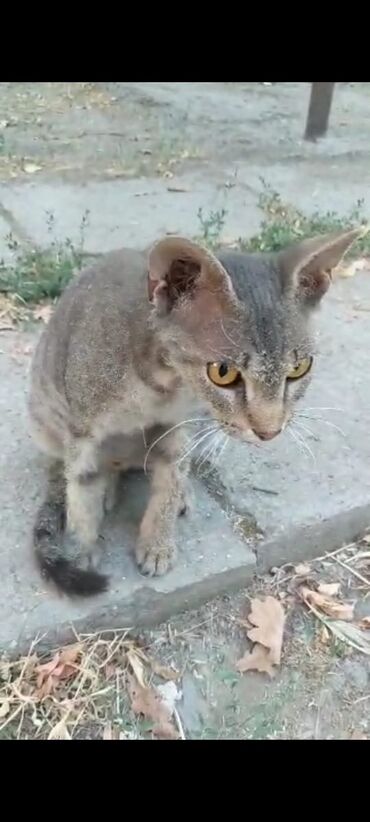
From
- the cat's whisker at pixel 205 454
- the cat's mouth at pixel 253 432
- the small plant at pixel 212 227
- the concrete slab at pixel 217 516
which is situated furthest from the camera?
the small plant at pixel 212 227

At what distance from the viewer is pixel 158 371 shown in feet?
6.67

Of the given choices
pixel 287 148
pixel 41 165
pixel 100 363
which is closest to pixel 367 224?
pixel 287 148

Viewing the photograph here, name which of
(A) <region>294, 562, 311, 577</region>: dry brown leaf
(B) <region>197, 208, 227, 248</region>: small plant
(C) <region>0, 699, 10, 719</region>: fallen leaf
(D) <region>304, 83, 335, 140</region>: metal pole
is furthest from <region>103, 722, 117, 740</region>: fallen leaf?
(D) <region>304, 83, 335, 140</region>: metal pole

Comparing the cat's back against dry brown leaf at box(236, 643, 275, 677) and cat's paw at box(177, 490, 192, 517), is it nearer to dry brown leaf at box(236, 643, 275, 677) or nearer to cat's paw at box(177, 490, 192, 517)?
cat's paw at box(177, 490, 192, 517)

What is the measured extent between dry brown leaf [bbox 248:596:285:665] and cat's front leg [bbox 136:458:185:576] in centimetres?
25

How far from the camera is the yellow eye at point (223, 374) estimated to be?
1.82 m

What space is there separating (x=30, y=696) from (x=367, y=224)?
2808 millimetres

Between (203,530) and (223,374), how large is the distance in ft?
2.44

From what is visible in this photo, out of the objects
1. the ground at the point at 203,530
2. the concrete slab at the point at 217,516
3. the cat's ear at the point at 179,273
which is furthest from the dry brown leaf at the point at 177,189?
the cat's ear at the point at 179,273

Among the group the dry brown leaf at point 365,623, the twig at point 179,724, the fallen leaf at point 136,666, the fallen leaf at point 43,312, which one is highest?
the fallen leaf at point 43,312

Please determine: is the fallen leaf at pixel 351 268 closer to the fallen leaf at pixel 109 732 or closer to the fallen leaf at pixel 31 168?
the fallen leaf at pixel 31 168

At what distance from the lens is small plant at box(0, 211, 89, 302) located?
11.0ft

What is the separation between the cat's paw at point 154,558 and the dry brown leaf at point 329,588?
0.42 meters

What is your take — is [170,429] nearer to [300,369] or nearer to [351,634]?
[300,369]
